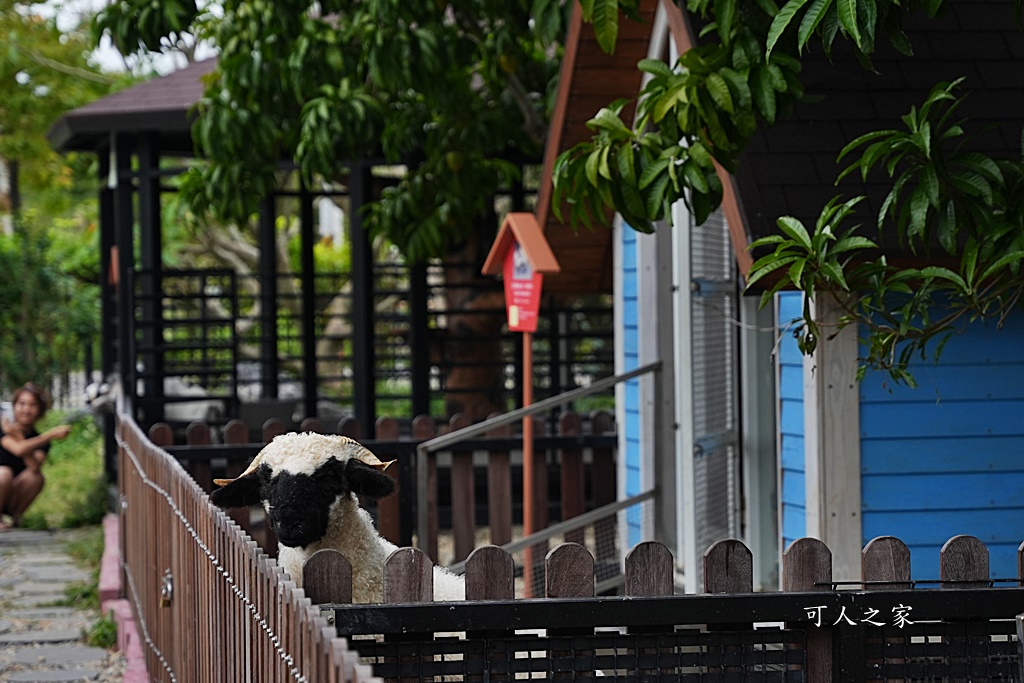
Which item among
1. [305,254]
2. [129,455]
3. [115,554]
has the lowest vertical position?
[115,554]

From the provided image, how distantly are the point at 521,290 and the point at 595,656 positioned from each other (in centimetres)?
410

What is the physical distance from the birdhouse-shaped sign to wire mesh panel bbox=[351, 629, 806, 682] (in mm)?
3623

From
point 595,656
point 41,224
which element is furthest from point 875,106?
point 41,224

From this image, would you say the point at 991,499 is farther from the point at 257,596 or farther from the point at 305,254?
the point at 305,254

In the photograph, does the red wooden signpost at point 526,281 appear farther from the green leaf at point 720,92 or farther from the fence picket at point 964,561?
the fence picket at point 964,561

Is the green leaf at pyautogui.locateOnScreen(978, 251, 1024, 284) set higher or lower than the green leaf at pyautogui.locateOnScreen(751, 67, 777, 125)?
lower

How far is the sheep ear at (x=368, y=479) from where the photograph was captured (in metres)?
5.09

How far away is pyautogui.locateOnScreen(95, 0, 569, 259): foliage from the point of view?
1033 cm

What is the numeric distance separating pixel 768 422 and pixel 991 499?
186cm

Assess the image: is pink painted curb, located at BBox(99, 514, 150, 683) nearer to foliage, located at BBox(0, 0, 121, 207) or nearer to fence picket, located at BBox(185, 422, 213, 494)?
fence picket, located at BBox(185, 422, 213, 494)

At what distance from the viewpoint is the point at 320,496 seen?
500 cm

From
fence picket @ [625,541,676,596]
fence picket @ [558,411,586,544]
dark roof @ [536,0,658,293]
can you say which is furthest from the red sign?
fence picket @ [625,541,676,596]

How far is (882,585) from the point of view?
4078 mm

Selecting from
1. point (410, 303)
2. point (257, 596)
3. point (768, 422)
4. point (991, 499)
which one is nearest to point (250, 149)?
point (410, 303)
